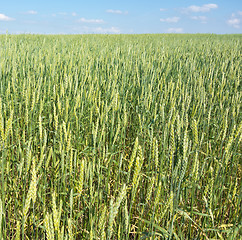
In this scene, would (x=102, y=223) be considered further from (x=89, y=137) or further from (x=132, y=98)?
(x=132, y=98)

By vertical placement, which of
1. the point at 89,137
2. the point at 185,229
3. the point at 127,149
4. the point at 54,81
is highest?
the point at 54,81

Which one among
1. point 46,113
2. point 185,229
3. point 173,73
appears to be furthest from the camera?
point 173,73

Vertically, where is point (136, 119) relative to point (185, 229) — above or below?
above

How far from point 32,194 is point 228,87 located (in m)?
2.32

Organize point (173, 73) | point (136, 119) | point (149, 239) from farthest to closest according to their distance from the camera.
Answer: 1. point (173, 73)
2. point (136, 119)
3. point (149, 239)

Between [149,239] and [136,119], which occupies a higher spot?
[136,119]

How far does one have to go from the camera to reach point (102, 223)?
0.57 m

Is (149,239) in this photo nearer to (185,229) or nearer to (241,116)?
(185,229)

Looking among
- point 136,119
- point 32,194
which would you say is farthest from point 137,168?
point 136,119

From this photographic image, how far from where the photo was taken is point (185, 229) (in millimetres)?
1177

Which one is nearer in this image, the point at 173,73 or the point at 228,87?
the point at 228,87

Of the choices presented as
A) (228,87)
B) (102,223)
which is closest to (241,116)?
(228,87)

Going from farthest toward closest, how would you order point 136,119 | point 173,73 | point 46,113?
point 173,73 → point 46,113 → point 136,119

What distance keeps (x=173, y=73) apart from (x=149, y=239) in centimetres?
225
